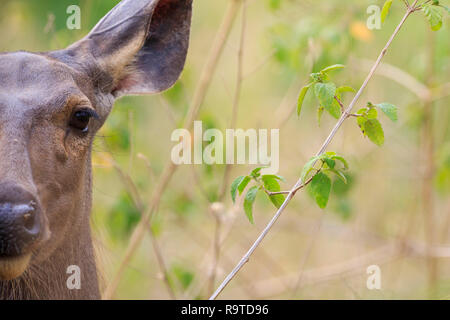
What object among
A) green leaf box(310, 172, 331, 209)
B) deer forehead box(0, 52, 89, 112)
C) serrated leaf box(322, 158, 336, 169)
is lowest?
green leaf box(310, 172, 331, 209)

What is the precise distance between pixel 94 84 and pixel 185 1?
0.88 meters

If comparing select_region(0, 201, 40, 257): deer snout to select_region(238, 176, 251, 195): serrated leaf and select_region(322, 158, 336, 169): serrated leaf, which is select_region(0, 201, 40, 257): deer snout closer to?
select_region(238, 176, 251, 195): serrated leaf

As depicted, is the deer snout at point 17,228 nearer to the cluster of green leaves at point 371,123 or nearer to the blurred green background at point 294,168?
the blurred green background at point 294,168

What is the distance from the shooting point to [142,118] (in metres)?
10.1

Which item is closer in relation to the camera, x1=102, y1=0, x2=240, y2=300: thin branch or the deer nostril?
the deer nostril

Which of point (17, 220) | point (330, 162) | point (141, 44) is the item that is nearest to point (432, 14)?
point (330, 162)

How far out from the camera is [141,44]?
5.33m

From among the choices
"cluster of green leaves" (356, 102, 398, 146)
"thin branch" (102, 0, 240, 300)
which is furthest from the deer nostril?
"thin branch" (102, 0, 240, 300)

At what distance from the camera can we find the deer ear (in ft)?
17.3

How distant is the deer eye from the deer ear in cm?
60

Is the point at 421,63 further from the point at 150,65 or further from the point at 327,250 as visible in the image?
the point at 327,250

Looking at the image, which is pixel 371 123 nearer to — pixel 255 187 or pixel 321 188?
pixel 321 188
